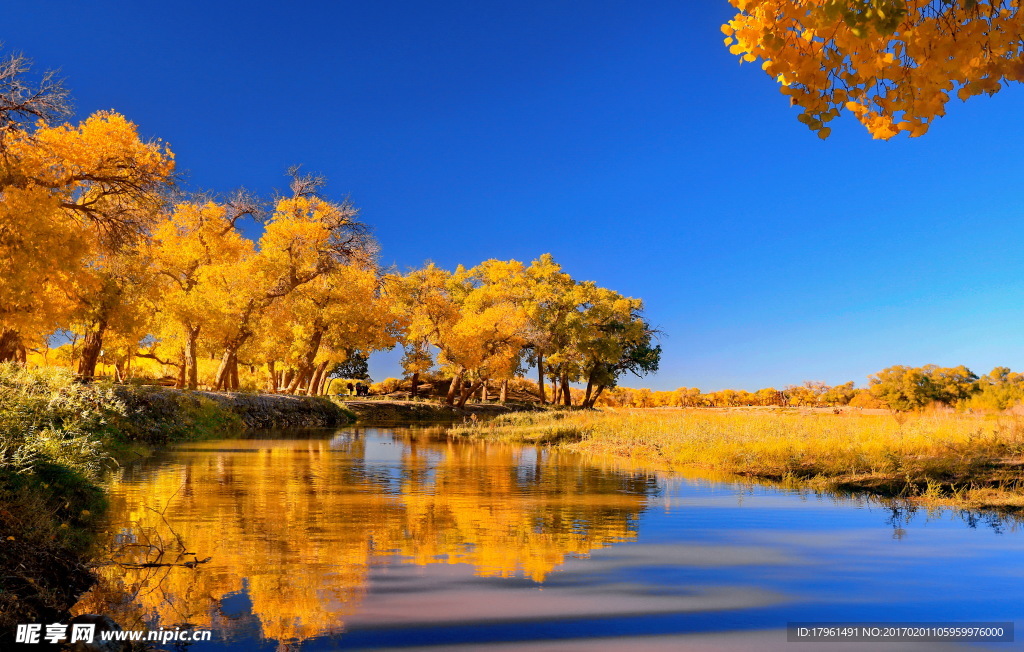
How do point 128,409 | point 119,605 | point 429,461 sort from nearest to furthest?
point 119,605, point 429,461, point 128,409

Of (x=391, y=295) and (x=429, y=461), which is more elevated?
(x=391, y=295)

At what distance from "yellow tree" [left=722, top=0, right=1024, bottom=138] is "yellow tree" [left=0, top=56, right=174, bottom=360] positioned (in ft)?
50.6

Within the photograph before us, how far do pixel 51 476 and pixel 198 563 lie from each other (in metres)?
2.61

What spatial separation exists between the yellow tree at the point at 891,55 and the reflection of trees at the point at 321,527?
3.93 meters

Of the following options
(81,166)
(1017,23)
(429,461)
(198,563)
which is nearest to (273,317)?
(81,166)

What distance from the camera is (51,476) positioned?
21.0 feet

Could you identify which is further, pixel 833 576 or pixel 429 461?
pixel 429 461

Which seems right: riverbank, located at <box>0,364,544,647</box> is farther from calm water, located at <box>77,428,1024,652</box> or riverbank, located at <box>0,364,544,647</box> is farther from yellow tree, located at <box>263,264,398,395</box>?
yellow tree, located at <box>263,264,398,395</box>

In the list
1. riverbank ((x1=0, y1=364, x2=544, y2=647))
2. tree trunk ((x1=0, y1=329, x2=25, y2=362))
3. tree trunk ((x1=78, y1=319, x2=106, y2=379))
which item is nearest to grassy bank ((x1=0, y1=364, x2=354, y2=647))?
riverbank ((x1=0, y1=364, x2=544, y2=647))

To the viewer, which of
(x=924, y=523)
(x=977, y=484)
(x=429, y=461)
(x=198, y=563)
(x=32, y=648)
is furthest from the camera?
(x=429, y=461)

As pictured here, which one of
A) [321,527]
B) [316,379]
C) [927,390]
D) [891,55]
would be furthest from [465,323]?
[891,55]

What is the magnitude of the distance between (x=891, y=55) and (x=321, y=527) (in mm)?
6296

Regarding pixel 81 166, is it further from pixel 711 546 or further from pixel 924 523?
pixel 924 523

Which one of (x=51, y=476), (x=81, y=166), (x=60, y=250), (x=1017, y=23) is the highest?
(x=81, y=166)
